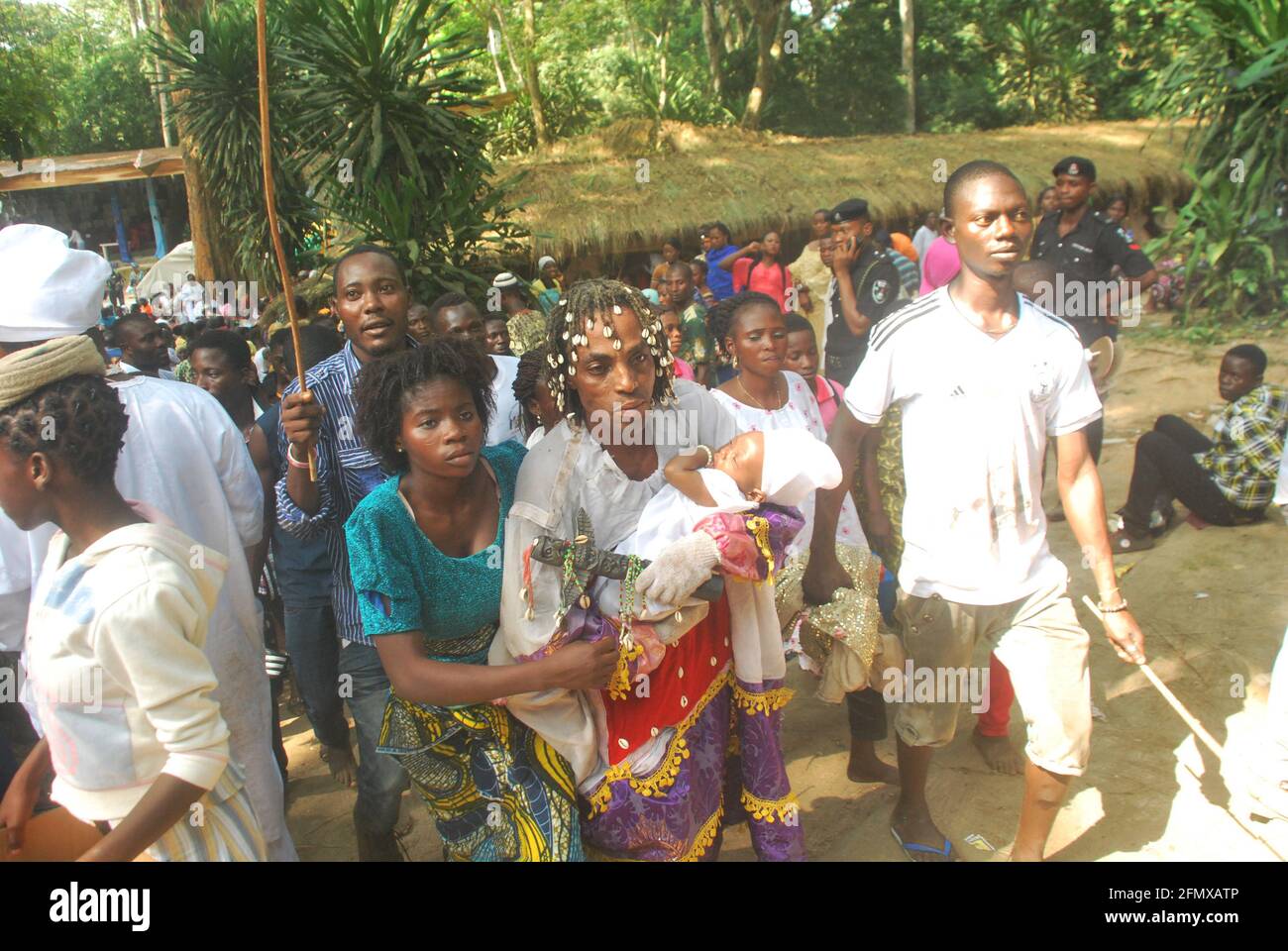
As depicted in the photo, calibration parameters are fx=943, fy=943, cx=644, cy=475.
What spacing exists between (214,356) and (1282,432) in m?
5.35

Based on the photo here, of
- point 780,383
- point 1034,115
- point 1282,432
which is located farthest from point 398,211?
point 1034,115

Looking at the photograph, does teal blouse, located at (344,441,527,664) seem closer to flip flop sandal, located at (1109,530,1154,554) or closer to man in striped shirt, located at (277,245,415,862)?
man in striped shirt, located at (277,245,415,862)

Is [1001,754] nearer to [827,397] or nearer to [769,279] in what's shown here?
[827,397]

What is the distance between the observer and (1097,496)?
2.74m

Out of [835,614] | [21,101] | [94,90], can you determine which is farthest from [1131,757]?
A: [94,90]

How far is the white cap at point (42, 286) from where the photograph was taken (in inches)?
98.2

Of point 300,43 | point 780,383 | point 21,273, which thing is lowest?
point 780,383

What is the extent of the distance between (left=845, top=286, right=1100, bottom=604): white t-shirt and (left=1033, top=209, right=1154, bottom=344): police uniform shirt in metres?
2.46

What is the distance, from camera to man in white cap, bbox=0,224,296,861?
2498mm

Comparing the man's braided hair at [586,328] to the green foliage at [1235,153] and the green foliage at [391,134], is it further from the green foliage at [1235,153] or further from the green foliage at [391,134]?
the green foliage at [1235,153]

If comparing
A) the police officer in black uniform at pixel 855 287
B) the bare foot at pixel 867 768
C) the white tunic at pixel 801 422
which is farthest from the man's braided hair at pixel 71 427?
the police officer in black uniform at pixel 855 287

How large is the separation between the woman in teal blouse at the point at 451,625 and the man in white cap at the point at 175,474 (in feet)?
1.76

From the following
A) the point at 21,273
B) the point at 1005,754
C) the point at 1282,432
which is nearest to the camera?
the point at 21,273
